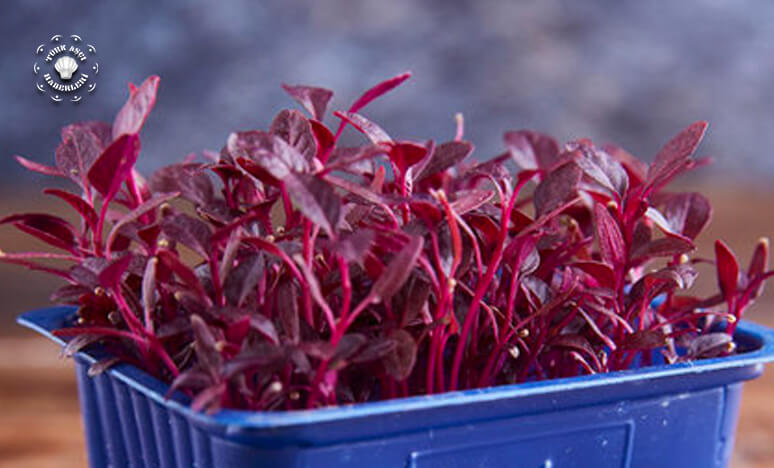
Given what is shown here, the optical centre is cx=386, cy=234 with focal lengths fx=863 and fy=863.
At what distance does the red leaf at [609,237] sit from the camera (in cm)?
46

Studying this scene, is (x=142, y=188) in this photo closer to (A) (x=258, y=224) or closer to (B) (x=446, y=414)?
(A) (x=258, y=224)

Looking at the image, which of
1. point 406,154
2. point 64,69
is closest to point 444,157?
point 406,154

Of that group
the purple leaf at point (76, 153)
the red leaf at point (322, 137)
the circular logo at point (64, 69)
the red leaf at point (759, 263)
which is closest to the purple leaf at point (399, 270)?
the red leaf at point (322, 137)

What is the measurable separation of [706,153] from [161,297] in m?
1.48

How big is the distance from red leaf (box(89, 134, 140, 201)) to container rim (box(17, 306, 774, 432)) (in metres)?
0.09

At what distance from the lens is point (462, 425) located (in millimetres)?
409

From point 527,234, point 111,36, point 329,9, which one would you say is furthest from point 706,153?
point 527,234

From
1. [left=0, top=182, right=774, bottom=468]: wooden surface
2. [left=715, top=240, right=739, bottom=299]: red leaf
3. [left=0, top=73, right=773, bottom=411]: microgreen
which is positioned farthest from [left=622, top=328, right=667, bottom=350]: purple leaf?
[left=0, top=182, right=774, bottom=468]: wooden surface

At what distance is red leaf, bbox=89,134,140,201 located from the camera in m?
0.40

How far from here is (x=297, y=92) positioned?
0.47 metres

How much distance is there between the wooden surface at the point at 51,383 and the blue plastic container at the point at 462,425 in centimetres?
40

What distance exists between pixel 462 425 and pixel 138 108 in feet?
0.71

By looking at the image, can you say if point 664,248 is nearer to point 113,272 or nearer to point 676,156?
point 676,156

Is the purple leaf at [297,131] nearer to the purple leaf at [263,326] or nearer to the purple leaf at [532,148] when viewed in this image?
the purple leaf at [263,326]
